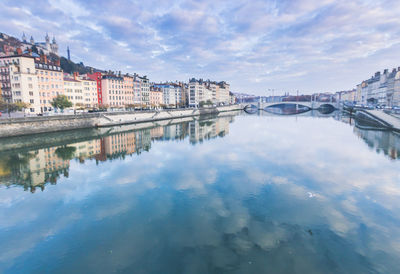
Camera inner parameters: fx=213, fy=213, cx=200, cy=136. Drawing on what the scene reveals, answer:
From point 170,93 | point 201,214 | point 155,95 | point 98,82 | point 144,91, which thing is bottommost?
point 201,214

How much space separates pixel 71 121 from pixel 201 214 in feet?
144

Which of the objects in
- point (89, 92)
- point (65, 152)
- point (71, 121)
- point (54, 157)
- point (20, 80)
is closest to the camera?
point (54, 157)

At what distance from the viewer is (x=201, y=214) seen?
40.2 feet

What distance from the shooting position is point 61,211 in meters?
13.0

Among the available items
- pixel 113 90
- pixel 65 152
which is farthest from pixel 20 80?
pixel 65 152

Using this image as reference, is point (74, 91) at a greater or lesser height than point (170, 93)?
lesser

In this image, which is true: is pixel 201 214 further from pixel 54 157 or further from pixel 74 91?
pixel 74 91

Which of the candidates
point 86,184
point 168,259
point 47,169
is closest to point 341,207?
point 168,259

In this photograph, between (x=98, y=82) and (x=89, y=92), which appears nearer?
(x=89, y=92)

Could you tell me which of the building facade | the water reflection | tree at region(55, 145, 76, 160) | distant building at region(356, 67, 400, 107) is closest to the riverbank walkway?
the water reflection

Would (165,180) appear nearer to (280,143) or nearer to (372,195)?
(372,195)

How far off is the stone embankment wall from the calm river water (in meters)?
14.3

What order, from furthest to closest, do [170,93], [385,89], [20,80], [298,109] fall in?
1. [298,109]
2. [170,93]
3. [385,89]
4. [20,80]

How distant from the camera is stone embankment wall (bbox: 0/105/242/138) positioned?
3609 centimetres
